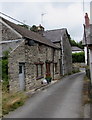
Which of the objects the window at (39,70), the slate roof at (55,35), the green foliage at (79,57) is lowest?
the window at (39,70)

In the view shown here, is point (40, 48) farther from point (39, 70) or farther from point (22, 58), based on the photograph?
point (22, 58)

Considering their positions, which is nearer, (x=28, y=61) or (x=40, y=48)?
(x=28, y=61)

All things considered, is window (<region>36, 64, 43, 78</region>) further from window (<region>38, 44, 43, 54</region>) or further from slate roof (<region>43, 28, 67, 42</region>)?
slate roof (<region>43, 28, 67, 42</region>)

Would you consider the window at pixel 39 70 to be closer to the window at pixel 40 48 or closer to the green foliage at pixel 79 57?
the window at pixel 40 48

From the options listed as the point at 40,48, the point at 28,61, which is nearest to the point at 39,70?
the point at 40,48

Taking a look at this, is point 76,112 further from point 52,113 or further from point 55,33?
point 55,33

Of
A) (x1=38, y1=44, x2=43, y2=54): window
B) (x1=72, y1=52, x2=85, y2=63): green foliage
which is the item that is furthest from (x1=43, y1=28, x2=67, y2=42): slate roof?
(x1=72, y1=52, x2=85, y2=63): green foliage

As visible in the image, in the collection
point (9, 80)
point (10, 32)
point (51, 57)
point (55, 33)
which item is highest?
point (55, 33)

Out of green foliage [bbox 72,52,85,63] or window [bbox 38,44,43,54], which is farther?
green foliage [bbox 72,52,85,63]

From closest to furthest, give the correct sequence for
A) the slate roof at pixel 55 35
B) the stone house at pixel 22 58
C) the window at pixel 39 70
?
the stone house at pixel 22 58 < the window at pixel 39 70 < the slate roof at pixel 55 35

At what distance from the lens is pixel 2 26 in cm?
1440

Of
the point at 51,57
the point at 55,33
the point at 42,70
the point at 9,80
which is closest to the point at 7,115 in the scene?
the point at 9,80

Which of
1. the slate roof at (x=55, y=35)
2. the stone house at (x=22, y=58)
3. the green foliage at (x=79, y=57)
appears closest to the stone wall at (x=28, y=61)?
the stone house at (x=22, y=58)

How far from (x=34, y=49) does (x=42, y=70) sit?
9.38 feet
